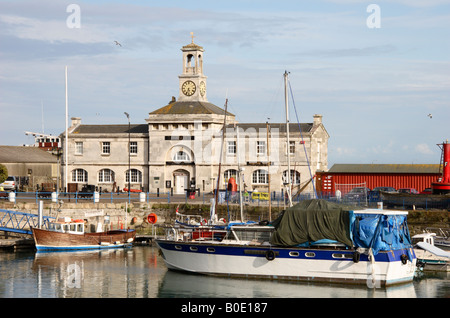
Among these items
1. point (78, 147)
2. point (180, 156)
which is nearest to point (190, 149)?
point (180, 156)

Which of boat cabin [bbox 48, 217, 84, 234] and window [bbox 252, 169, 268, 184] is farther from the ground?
window [bbox 252, 169, 268, 184]

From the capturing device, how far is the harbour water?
3316 centimetres

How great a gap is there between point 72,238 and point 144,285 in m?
12.5

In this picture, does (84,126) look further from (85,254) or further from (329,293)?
(329,293)

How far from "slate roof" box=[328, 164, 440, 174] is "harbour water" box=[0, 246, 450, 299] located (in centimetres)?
2481

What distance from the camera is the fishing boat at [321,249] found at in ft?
111

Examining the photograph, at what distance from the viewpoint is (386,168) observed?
2480 inches

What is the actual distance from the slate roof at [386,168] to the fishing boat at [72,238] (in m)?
23.4

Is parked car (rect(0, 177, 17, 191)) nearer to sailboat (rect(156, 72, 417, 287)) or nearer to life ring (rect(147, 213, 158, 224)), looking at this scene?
life ring (rect(147, 213, 158, 224))

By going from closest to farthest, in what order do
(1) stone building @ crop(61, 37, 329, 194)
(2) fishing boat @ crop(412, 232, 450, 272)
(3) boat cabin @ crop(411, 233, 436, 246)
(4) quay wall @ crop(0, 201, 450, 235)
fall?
(2) fishing boat @ crop(412, 232, 450, 272) → (3) boat cabin @ crop(411, 233, 436, 246) → (4) quay wall @ crop(0, 201, 450, 235) → (1) stone building @ crop(61, 37, 329, 194)

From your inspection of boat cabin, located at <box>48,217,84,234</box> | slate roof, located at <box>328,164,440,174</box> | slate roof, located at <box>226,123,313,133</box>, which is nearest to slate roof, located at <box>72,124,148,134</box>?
slate roof, located at <box>226,123,313,133</box>

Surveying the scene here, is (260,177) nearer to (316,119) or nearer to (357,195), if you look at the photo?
(316,119)
